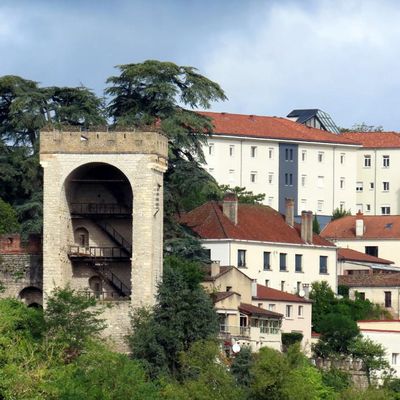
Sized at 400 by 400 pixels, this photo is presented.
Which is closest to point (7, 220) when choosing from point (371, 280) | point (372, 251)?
point (371, 280)

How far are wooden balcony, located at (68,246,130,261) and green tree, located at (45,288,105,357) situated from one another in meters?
2.60

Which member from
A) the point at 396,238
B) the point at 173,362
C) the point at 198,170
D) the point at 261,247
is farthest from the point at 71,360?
the point at 396,238

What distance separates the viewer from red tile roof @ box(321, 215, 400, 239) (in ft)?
430

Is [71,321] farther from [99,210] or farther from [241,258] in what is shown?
[241,258]

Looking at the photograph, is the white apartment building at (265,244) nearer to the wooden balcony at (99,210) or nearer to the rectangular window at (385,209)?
the wooden balcony at (99,210)

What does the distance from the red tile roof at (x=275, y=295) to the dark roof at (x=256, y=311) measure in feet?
9.49

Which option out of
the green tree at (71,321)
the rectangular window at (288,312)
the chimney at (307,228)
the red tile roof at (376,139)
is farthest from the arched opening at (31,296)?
the red tile roof at (376,139)

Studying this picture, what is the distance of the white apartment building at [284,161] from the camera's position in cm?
14525

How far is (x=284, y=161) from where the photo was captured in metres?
148

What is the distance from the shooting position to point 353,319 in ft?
356

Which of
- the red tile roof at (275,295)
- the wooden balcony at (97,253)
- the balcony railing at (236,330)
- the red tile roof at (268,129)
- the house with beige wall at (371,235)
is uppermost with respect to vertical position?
the red tile roof at (268,129)

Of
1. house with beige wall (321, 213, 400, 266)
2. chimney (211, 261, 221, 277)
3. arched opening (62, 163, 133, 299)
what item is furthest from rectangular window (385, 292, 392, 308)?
arched opening (62, 163, 133, 299)

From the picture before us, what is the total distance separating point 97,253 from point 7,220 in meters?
6.87

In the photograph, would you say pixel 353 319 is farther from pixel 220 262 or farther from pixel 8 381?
pixel 8 381
